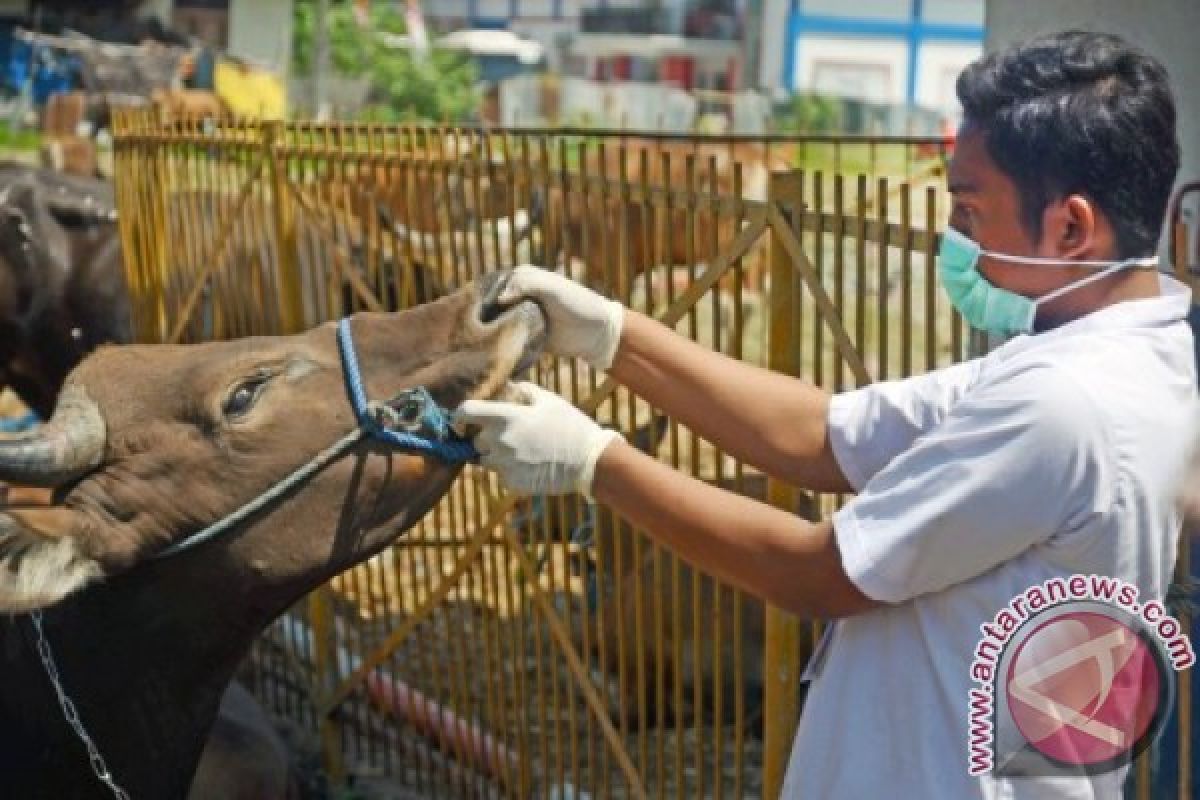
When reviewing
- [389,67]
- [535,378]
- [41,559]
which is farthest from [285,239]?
[389,67]

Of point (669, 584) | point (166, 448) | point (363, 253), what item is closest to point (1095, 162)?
point (166, 448)

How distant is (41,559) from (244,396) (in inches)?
22.3

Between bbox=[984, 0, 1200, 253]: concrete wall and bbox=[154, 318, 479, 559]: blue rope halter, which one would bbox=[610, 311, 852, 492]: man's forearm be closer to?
bbox=[154, 318, 479, 559]: blue rope halter

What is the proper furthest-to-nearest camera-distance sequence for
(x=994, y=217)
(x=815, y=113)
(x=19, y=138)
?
1. (x=815, y=113)
2. (x=19, y=138)
3. (x=994, y=217)

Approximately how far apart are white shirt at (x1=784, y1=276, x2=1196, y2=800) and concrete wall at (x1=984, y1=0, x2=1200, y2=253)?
4.03 metres

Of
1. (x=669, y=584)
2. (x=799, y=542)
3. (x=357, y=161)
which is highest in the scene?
(x=357, y=161)

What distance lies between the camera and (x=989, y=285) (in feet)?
9.56

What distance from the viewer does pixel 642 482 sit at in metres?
3.02

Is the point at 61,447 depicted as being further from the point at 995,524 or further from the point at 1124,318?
the point at 1124,318

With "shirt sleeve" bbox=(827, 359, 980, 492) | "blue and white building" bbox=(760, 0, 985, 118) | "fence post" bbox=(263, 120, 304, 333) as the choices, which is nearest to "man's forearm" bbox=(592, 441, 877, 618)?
"shirt sleeve" bbox=(827, 359, 980, 492)

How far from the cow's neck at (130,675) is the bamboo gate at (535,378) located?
3.65ft

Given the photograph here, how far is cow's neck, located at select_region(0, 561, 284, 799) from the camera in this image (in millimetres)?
3801

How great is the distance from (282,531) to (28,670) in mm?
647

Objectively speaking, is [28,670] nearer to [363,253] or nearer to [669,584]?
[669,584]
